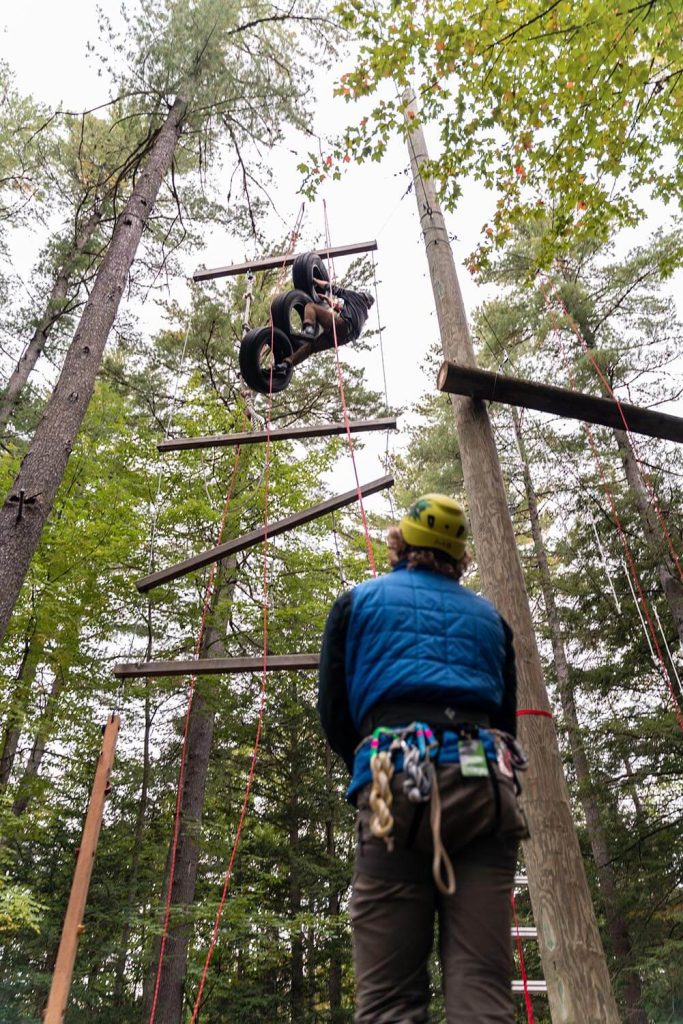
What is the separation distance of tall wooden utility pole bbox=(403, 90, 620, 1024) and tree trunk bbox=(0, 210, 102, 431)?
1035cm

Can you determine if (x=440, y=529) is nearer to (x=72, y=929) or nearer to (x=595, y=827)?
(x=72, y=929)

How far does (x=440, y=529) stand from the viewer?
6.73ft

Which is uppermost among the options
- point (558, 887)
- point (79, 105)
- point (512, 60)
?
point (79, 105)

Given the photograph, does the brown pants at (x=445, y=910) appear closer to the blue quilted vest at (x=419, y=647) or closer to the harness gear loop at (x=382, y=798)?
the harness gear loop at (x=382, y=798)

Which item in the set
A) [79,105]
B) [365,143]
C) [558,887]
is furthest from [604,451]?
[79,105]

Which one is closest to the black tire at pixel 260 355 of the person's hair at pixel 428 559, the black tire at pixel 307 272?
the black tire at pixel 307 272

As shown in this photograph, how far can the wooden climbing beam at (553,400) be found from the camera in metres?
4.01

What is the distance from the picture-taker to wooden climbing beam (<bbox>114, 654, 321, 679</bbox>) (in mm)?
3869

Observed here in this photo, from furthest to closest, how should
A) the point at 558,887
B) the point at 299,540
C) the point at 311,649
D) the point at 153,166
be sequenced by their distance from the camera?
the point at 299,540 → the point at 311,649 → the point at 153,166 → the point at 558,887

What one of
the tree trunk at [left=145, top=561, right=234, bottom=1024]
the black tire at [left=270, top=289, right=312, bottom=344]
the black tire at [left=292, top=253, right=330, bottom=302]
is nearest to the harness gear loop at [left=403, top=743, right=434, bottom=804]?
the black tire at [left=270, top=289, right=312, bottom=344]

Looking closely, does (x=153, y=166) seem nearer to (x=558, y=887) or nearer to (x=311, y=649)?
(x=311, y=649)

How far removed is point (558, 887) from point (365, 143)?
18.7 ft

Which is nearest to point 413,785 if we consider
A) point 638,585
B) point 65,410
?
point 65,410

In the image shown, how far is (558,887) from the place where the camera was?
2.92 metres
